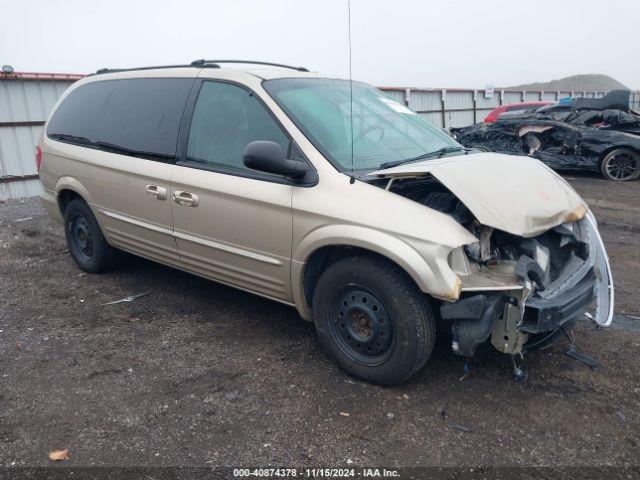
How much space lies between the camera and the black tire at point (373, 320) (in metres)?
2.89

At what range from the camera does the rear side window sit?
13.3 ft

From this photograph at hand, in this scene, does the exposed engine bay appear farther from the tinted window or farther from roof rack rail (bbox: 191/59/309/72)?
roof rack rail (bbox: 191/59/309/72)

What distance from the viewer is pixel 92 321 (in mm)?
4203

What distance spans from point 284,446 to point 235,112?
2234 millimetres

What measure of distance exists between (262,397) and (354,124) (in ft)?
6.16

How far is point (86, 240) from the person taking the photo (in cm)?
512

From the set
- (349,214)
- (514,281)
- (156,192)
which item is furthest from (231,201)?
(514,281)

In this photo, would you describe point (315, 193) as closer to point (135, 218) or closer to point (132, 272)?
point (135, 218)

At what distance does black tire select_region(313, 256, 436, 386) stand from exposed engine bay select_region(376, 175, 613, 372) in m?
0.18

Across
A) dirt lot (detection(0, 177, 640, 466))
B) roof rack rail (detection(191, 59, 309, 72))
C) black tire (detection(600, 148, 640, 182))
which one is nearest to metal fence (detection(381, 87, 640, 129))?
black tire (detection(600, 148, 640, 182))

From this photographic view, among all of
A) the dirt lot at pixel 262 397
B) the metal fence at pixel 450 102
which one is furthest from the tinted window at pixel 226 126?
the metal fence at pixel 450 102

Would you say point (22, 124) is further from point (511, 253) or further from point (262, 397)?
point (511, 253)

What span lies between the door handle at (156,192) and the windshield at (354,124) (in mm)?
1104

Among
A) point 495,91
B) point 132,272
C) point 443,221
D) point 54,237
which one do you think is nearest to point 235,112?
point 443,221
